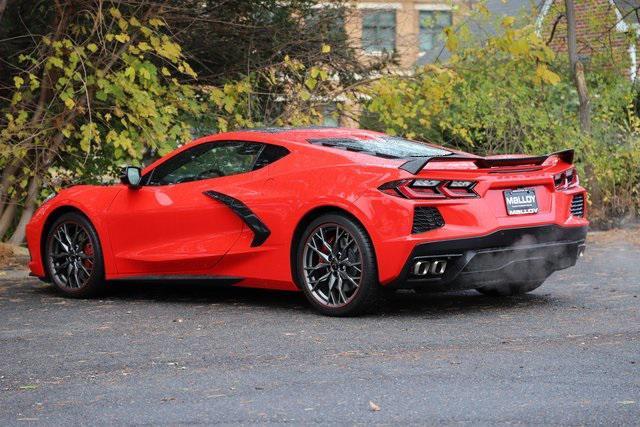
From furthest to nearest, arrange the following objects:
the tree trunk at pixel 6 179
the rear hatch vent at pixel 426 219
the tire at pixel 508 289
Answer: the tree trunk at pixel 6 179
the tire at pixel 508 289
the rear hatch vent at pixel 426 219

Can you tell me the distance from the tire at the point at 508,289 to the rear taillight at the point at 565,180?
915 mm

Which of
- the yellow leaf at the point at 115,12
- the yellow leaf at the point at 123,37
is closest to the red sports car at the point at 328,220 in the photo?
the yellow leaf at the point at 123,37

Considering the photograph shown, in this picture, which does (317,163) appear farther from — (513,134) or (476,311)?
(513,134)

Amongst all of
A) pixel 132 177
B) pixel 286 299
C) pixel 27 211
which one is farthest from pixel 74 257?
pixel 27 211

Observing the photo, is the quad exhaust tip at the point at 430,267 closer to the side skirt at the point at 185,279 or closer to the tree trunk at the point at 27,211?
the side skirt at the point at 185,279

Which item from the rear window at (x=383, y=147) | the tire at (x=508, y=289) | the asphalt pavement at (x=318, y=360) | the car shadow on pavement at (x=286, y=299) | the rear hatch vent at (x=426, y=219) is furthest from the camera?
the tire at (x=508, y=289)

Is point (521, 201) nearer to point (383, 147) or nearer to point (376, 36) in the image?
point (383, 147)

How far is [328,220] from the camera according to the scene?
8758mm

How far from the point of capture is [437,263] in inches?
337

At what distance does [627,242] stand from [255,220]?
8.09 metres

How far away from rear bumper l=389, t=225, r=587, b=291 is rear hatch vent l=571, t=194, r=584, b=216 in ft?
0.81

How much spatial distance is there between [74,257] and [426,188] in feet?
11.3

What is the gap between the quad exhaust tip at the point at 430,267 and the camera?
8.48 m

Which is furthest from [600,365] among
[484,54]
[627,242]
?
[484,54]
